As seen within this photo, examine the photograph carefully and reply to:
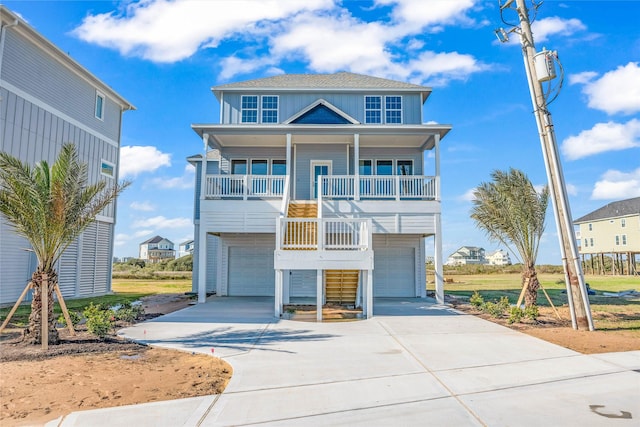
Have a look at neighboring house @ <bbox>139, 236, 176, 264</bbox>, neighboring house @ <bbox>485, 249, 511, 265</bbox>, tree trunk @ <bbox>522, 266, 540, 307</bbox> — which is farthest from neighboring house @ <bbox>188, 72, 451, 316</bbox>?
neighboring house @ <bbox>485, 249, 511, 265</bbox>

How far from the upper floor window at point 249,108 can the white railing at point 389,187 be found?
547 centimetres

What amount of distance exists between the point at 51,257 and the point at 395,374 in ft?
21.9

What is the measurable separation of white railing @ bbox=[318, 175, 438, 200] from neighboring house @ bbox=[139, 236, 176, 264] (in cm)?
6547

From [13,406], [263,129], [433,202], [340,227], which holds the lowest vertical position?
[13,406]

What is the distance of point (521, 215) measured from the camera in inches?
449

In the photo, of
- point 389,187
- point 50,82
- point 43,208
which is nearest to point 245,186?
point 389,187

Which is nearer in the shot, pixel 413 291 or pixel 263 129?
pixel 263 129

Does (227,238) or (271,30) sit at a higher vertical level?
(271,30)

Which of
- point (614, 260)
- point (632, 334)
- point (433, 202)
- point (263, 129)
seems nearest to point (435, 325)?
point (632, 334)

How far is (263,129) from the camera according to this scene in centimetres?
1521

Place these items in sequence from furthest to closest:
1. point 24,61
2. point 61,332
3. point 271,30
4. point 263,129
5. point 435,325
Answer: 1. point 263,129
2. point 24,61
3. point 271,30
4. point 435,325
5. point 61,332

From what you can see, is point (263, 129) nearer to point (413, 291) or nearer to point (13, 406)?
point (413, 291)

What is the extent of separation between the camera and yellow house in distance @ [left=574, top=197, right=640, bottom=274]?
38.2 meters

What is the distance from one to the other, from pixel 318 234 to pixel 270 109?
915 cm
